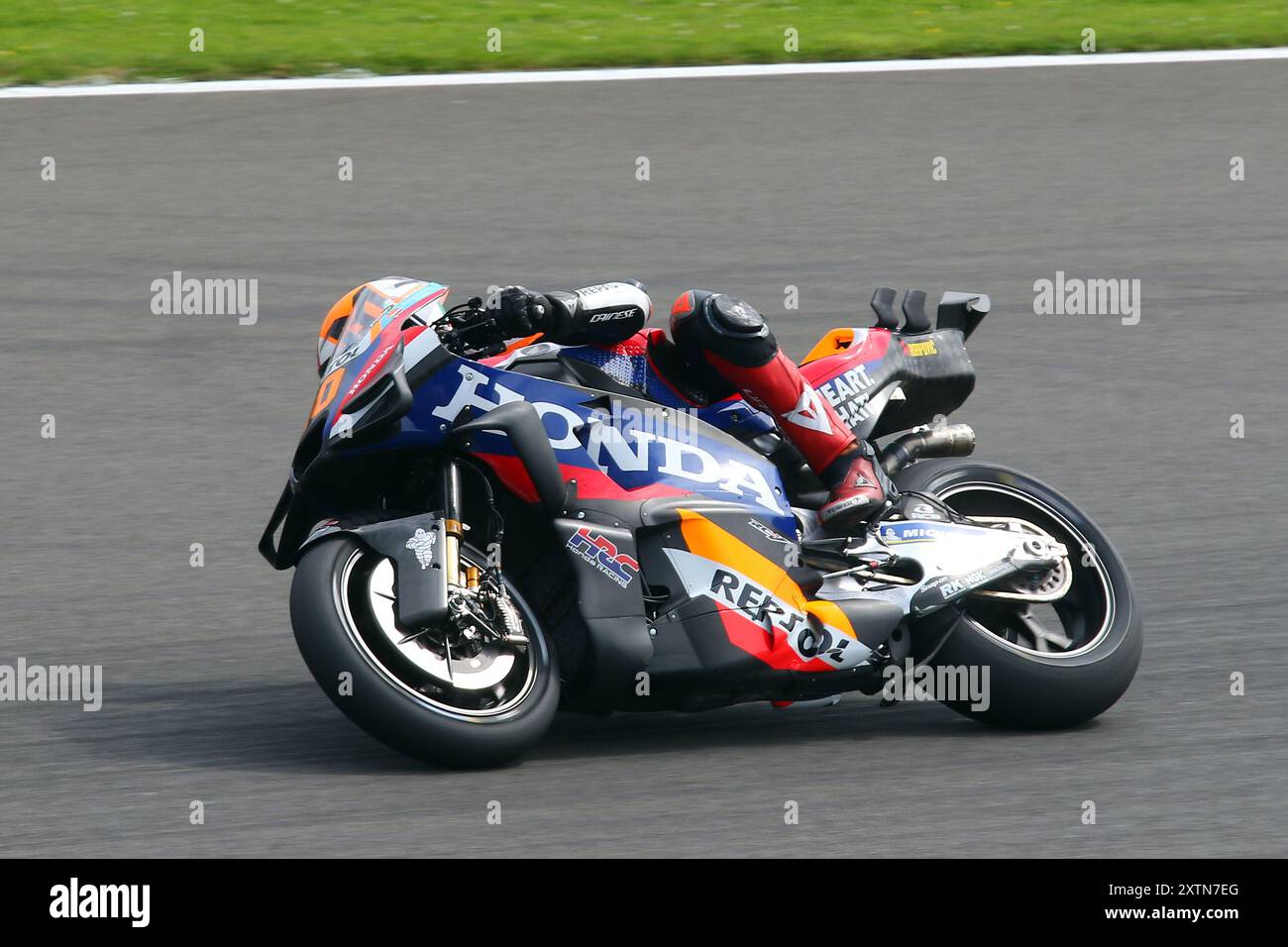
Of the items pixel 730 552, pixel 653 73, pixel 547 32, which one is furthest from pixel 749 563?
pixel 547 32

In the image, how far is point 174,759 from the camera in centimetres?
562

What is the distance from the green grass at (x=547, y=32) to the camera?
47.3 feet

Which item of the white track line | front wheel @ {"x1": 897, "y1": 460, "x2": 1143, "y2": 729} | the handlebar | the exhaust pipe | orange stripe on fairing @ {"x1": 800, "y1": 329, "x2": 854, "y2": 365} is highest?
the white track line

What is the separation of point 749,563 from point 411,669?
0.99m

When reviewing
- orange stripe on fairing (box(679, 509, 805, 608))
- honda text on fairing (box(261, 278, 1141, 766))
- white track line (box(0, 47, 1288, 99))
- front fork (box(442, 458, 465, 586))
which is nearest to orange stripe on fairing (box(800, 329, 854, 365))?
honda text on fairing (box(261, 278, 1141, 766))

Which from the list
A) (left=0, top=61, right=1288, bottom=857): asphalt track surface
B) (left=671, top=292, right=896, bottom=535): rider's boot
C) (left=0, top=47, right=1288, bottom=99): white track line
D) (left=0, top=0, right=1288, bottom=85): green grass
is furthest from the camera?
(left=0, top=0, right=1288, bottom=85): green grass

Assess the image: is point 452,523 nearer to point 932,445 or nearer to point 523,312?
point 523,312

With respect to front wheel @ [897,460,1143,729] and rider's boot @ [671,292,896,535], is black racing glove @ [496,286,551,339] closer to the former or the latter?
rider's boot @ [671,292,896,535]

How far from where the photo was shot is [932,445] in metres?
6.42

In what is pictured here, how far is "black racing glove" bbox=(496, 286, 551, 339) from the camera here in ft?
17.8

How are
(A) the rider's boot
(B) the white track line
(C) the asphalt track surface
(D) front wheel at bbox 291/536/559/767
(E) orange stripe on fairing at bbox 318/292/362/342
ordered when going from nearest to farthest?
(D) front wheel at bbox 291/536/559/767, (C) the asphalt track surface, (A) the rider's boot, (E) orange stripe on fairing at bbox 318/292/362/342, (B) the white track line
